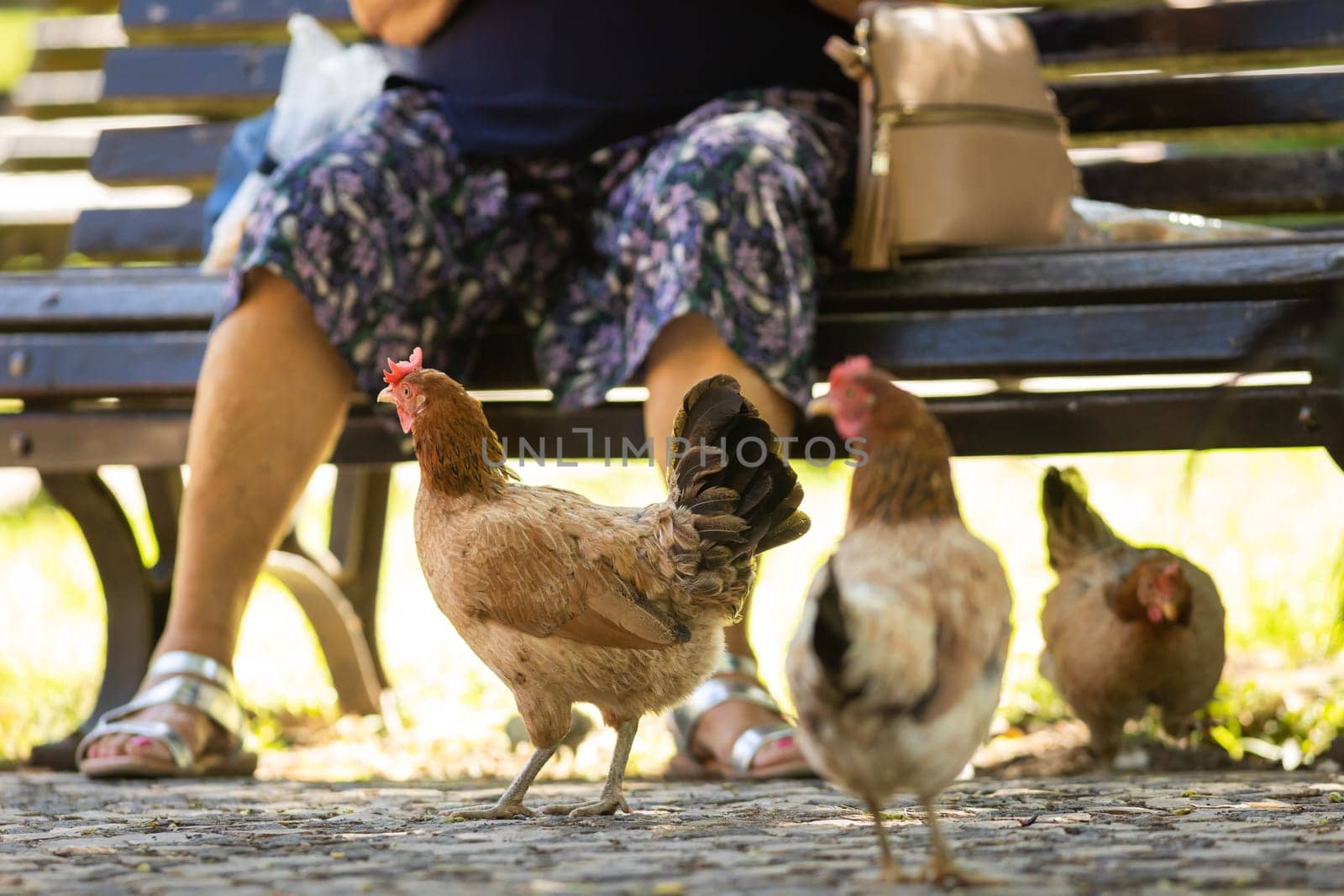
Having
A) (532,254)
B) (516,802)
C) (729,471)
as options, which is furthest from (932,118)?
(516,802)

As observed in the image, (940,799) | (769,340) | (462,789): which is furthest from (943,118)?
(462,789)

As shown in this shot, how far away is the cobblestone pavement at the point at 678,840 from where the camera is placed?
5.73 ft

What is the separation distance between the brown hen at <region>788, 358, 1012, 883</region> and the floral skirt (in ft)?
3.75

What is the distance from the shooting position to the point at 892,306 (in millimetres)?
3264

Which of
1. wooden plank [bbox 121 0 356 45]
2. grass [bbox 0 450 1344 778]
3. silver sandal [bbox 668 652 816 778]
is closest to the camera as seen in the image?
silver sandal [bbox 668 652 816 778]

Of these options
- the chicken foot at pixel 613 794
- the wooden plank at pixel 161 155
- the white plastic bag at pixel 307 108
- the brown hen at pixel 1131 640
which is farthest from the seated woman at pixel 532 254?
the wooden plank at pixel 161 155

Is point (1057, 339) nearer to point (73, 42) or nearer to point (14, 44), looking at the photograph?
point (73, 42)

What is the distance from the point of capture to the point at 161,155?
15.0 feet

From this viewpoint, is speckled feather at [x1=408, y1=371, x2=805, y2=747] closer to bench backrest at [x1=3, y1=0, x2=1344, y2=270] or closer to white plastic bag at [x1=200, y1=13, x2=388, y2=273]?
white plastic bag at [x1=200, y1=13, x2=388, y2=273]

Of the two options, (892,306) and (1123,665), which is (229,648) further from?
(1123,665)

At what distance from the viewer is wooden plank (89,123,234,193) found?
456 centimetres

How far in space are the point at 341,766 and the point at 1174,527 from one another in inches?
146

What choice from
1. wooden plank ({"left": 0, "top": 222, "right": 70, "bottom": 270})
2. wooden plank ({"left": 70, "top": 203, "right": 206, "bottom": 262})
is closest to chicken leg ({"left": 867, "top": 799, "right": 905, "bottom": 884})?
wooden plank ({"left": 70, "top": 203, "right": 206, "bottom": 262})

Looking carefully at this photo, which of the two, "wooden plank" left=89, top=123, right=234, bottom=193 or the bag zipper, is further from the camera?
"wooden plank" left=89, top=123, right=234, bottom=193
